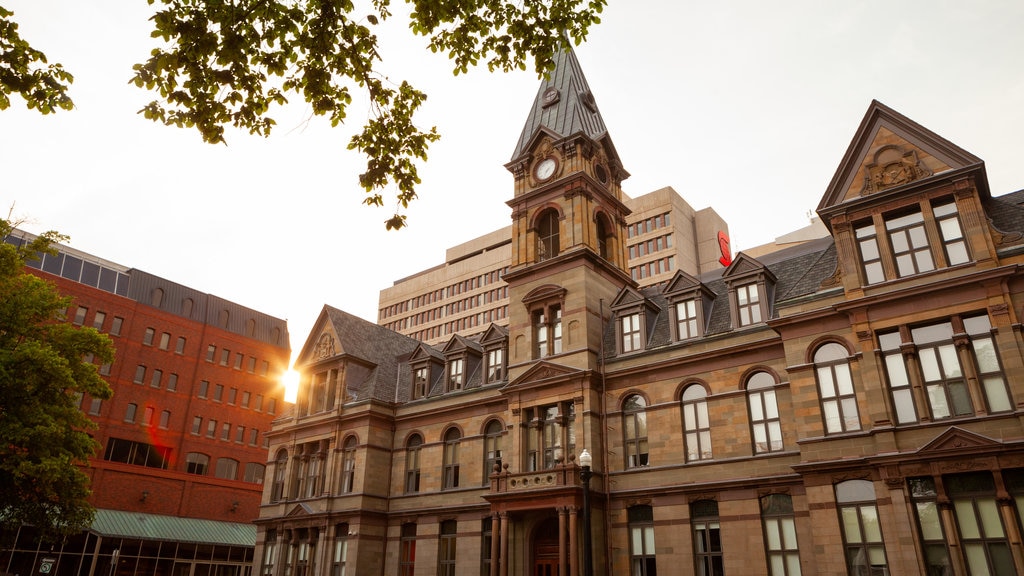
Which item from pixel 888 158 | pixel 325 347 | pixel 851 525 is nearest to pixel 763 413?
pixel 851 525

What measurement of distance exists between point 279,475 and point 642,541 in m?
26.0

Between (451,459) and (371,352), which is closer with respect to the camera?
(451,459)

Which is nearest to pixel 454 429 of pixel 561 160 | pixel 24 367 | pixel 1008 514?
pixel 561 160

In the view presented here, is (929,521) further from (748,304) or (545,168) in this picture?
(545,168)

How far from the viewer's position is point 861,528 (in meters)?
22.0

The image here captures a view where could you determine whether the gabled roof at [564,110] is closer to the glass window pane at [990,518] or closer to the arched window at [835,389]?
the arched window at [835,389]

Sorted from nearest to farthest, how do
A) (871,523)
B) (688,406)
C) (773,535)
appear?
(871,523) → (773,535) → (688,406)

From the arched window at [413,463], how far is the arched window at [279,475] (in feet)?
30.5

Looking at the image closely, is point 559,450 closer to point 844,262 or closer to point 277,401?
point 844,262

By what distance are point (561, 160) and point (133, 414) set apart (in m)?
44.7

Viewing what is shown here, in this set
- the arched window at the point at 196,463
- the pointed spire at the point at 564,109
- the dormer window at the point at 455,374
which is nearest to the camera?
the pointed spire at the point at 564,109

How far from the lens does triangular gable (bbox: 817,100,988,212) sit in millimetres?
23875

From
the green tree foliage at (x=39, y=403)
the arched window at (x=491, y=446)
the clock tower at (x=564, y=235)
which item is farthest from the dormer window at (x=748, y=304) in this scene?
the green tree foliage at (x=39, y=403)

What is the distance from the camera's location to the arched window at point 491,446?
3575 centimetres
